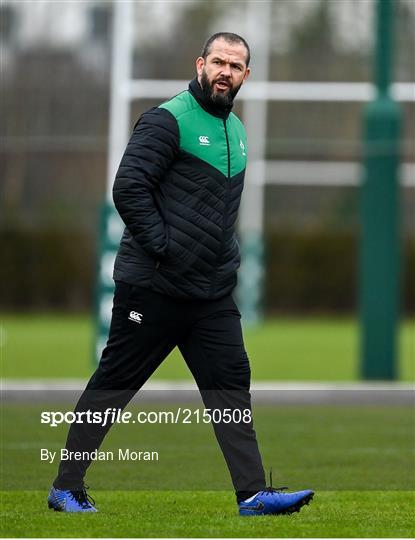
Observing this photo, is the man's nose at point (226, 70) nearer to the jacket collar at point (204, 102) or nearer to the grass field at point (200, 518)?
the jacket collar at point (204, 102)

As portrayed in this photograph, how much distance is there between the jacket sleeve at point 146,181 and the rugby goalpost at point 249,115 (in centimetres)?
852

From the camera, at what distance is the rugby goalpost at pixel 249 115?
15.1 m

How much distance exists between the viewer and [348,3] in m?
22.0

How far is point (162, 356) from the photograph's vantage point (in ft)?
21.4

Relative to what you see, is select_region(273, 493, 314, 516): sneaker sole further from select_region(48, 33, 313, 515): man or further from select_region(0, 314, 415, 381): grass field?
select_region(0, 314, 415, 381): grass field

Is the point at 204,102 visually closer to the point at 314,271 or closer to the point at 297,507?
the point at 297,507

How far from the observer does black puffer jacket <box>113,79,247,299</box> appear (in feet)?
20.5

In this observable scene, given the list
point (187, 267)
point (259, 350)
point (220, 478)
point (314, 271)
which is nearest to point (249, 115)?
point (259, 350)

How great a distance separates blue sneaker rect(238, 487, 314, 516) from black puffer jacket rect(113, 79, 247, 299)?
81cm

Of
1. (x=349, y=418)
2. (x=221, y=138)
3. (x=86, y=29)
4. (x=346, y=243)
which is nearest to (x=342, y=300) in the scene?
(x=346, y=243)

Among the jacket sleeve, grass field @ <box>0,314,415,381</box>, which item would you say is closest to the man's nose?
the jacket sleeve

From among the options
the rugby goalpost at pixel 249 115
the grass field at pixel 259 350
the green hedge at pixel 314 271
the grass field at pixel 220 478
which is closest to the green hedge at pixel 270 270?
the green hedge at pixel 314 271

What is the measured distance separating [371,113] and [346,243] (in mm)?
19487

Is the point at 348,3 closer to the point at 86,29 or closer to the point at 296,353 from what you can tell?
the point at 296,353
